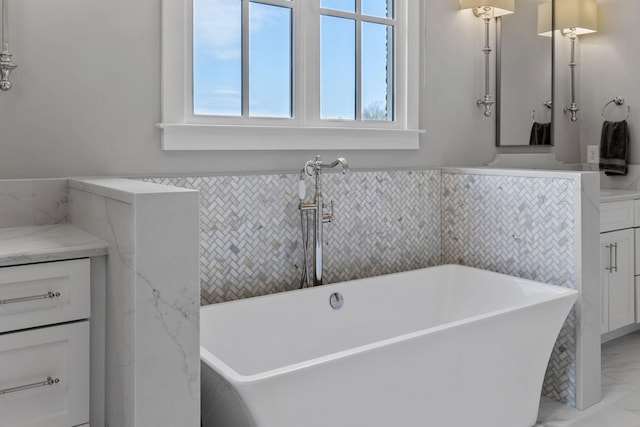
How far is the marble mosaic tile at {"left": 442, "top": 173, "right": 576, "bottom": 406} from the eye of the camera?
8.27 feet

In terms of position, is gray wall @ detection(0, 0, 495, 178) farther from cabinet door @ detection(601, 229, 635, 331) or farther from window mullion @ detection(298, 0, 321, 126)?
cabinet door @ detection(601, 229, 635, 331)

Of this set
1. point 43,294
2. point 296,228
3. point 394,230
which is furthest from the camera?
point 394,230

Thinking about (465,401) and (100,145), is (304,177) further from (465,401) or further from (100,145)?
(465,401)

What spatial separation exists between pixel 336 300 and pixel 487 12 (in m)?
1.91

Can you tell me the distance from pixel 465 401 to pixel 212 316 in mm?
953

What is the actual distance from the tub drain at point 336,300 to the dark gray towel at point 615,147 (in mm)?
2235

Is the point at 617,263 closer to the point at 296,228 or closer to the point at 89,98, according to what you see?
the point at 296,228

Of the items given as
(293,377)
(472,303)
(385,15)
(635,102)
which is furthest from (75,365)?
(635,102)

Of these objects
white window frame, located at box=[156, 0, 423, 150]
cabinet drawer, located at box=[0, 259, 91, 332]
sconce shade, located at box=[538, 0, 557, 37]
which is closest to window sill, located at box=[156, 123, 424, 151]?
white window frame, located at box=[156, 0, 423, 150]

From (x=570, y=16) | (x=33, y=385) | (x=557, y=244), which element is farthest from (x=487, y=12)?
(x=33, y=385)

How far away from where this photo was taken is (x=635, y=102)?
3666 millimetres

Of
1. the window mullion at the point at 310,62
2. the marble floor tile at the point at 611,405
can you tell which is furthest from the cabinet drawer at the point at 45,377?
the marble floor tile at the point at 611,405

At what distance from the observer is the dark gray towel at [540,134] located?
144 inches

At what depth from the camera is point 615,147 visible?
145 inches
